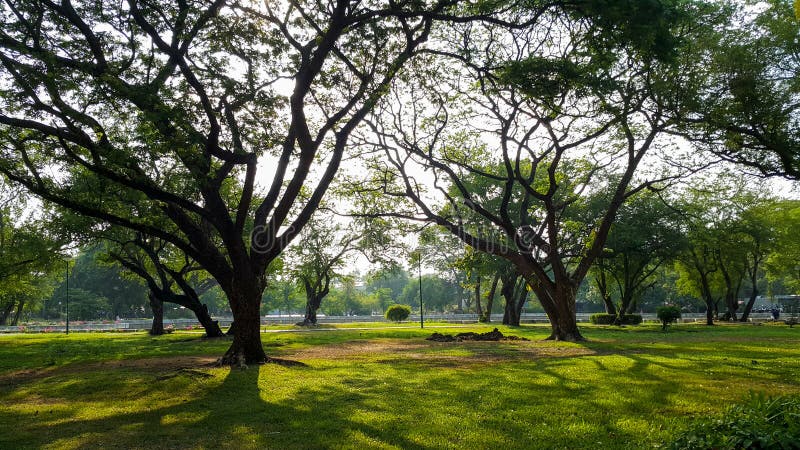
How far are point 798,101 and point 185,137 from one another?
65.4ft

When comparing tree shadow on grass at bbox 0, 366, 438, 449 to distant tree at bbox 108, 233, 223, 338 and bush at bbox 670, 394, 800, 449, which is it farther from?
distant tree at bbox 108, 233, 223, 338

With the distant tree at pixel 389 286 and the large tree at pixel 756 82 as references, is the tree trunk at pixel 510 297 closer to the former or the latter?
the large tree at pixel 756 82

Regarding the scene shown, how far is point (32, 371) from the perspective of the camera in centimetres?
1552

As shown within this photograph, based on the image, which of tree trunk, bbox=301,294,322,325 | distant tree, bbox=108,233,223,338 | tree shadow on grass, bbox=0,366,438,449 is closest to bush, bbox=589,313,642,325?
tree trunk, bbox=301,294,322,325

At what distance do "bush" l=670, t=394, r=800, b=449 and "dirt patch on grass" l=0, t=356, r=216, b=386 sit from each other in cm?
1105

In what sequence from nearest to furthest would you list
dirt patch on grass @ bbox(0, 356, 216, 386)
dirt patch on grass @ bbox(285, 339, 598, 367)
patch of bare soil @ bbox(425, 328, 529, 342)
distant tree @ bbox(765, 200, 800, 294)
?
dirt patch on grass @ bbox(0, 356, 216, 386), dirt patch on grass @ bbox(285, 339, 598, 367), patch of bare soil @ bbox(425, 328, 529, 342), distant tree @ bbox(765, 200, 800, 294)

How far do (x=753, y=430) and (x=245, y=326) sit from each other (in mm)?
12422

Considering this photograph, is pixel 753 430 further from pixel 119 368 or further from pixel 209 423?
pixel 119 368

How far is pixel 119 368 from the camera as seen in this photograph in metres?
15.0

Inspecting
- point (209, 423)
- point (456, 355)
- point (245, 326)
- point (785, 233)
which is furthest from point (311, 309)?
point (209, 423)

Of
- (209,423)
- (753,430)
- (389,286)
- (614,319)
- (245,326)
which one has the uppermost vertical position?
(389,286)

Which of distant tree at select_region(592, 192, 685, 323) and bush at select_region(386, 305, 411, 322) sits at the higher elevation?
distant tree at select_region(592, 192, 685, 323)

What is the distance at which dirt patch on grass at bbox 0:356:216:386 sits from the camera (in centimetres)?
1376

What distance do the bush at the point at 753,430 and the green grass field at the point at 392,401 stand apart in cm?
91
